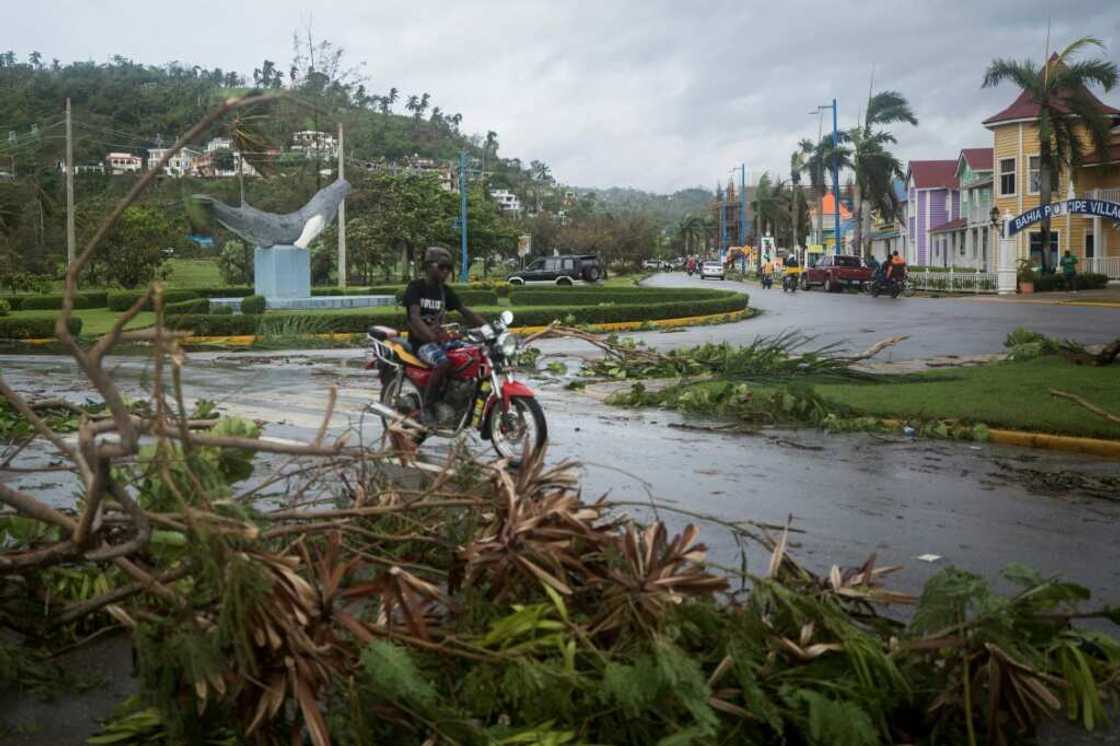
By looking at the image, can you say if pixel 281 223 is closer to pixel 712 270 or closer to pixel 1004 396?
pixel 1004 396

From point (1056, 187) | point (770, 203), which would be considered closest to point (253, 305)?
point (1056, 187)

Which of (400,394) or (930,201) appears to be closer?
(400,394)

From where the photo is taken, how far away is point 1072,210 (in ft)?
144

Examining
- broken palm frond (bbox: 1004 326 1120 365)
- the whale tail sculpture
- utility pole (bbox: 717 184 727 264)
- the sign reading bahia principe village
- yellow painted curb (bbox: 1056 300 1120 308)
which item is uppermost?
utility pole (bbox: 717 184 727 264)

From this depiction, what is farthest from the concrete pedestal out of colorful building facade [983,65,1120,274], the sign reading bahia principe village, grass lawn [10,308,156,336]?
colorful building facade [983,65,1120,274]

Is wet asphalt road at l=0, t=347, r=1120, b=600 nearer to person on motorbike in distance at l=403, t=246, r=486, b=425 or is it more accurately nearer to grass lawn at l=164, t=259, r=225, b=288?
person on motorbike in distance at l=403, t=246, r=486, b=425

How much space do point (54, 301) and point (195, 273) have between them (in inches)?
1066

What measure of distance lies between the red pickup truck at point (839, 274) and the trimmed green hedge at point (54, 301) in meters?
32.8

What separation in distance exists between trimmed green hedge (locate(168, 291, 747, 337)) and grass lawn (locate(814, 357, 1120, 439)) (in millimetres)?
10244

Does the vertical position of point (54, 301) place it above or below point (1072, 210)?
below

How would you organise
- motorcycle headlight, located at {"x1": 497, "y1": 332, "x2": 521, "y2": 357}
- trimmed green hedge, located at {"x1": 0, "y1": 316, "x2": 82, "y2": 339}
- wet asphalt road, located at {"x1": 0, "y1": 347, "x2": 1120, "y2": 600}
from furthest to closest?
Answer: trimmed green hedge, located at {"x1": 0, "y1": 316, "x2": 82, "y2": 339}, motorcycle headlight, located at {"x1": 497, "y1": 332, "x2": 521, "y2": 357}, wet asphalt road, located at {"x1": 0, "y1": 347, "x2": 1120, "y2": 600}

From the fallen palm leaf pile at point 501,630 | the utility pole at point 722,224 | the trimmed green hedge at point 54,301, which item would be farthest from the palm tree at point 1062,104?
the utility pole at point 722,224

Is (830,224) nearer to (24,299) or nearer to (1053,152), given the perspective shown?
(1053,152)

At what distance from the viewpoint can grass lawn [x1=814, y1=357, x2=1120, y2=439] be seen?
11570mm
